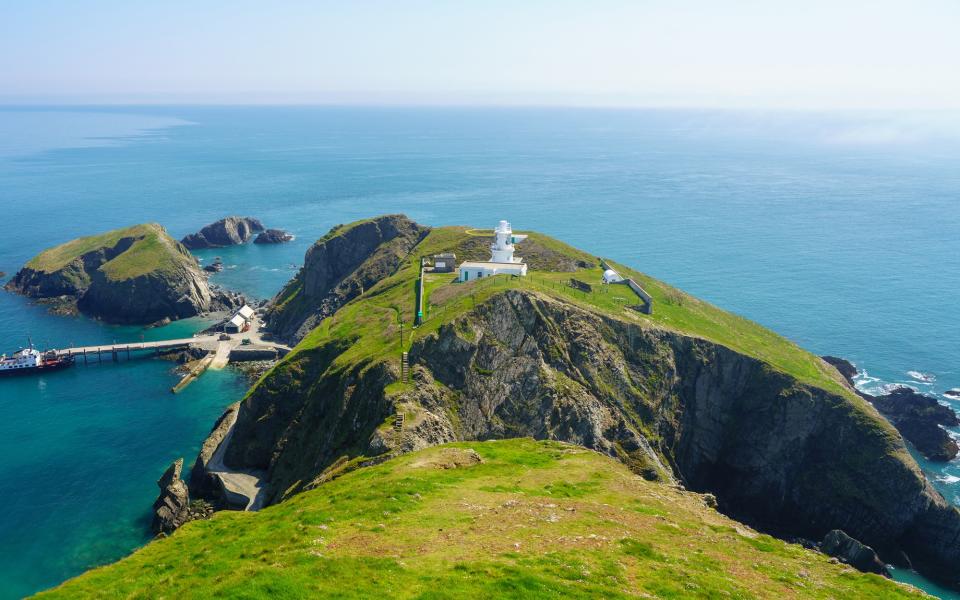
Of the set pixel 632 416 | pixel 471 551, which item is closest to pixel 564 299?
pixel 632 416

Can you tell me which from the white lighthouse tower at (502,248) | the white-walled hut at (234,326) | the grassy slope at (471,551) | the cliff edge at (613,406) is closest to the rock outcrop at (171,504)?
the cliff edge at (613,406)

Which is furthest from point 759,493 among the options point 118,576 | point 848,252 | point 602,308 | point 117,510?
point 848,252

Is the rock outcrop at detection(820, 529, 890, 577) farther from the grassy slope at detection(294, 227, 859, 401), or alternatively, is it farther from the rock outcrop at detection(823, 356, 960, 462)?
the rock outcrop at detection(823, 356, 960, 462)

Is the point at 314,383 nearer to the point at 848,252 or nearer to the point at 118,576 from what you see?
the point at 118,576

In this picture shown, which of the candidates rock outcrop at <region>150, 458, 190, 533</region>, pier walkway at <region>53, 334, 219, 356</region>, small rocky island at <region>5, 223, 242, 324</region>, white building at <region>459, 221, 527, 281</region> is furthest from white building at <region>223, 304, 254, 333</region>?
white building at <region>459, 221, 527, 281</region>

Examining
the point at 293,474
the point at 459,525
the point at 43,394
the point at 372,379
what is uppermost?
A: the point at 459,525

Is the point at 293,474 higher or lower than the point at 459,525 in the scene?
lower

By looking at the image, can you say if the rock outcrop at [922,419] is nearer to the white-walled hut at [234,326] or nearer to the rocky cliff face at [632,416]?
the rocky cliff face at [632,416]
